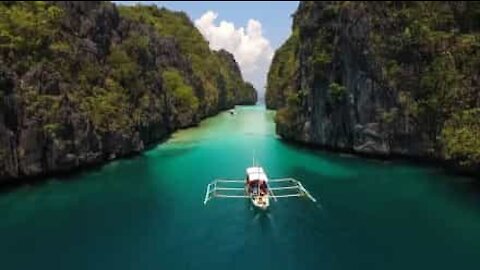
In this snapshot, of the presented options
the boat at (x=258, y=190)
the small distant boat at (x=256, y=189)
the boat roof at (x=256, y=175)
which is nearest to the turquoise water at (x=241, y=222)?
the boat at (x=258, y=190)

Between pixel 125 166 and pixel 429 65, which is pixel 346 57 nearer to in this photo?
pixel 429 65

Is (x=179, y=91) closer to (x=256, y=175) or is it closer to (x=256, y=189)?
(x=256, y=175)

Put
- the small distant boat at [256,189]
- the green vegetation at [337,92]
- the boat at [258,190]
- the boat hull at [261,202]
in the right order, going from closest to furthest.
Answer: the boat hull at [261,202] < the boat at [258,190] < the small distant boat at [256,189] < the green vegetation at [337,92]

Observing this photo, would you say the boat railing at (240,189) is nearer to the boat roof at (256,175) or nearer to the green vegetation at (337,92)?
the boat roof at (256,175)

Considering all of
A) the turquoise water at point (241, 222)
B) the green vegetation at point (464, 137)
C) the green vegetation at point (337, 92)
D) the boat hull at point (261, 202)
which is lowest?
the turquoise water at point (241, 222)

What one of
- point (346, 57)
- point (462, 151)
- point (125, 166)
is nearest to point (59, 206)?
point (125, 166)

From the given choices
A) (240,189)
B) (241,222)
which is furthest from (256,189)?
(241,222)
